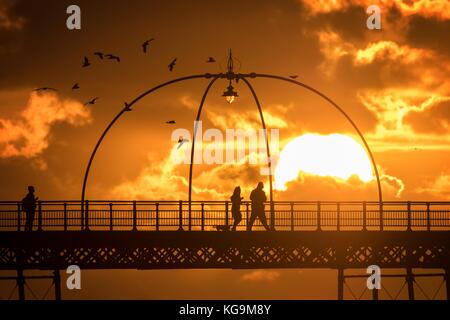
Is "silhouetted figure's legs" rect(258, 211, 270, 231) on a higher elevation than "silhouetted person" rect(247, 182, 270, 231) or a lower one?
lower

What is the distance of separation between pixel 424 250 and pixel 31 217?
16378mm

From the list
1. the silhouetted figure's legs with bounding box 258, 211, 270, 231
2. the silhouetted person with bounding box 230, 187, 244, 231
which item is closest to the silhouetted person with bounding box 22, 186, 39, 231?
the silhouetted person with bounding box 230, 187, 244, 231

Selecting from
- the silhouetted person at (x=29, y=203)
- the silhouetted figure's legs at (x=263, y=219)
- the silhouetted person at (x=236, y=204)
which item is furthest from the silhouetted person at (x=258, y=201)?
the silhouetted person at (x=29, y=203)

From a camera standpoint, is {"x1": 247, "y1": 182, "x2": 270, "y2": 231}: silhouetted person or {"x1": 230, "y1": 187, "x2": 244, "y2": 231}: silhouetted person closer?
{"x1": 247, "y1": 182, "x2": 270, "y2": 231}: silhouetted person

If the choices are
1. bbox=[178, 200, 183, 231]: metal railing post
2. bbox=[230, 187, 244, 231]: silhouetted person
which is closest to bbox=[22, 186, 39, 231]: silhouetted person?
bbox=[178, 200, 183, 231]: metal railing post

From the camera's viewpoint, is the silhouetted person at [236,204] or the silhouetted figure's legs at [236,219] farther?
the silhouetted figure's legs at [236,219]

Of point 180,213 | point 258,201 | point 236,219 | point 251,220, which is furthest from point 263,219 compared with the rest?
point 180,213

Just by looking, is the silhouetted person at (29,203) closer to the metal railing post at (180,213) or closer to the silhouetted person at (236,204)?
the metal railing post at (180,213)

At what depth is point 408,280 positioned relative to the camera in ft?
347

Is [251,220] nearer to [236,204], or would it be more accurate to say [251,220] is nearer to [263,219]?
[263,219]

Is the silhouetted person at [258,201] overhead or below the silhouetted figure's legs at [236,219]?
overhead

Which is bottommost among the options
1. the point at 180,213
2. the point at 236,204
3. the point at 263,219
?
the point at 263,219

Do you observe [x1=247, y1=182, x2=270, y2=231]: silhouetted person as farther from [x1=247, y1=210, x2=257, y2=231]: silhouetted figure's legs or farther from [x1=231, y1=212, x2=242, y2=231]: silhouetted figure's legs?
[x1=231, y1=212, x2=242, y2=231]: silhouetted figure's legs

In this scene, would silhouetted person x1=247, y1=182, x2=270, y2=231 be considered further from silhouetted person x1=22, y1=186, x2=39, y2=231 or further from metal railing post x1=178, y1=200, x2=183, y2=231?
silhouetted person x1=22, y1=186, x2=39, y2=231
